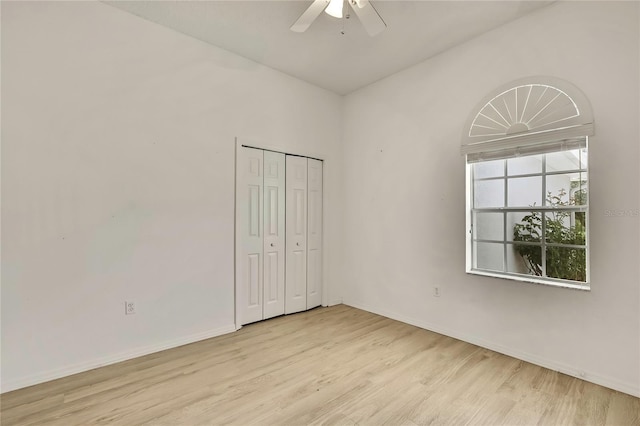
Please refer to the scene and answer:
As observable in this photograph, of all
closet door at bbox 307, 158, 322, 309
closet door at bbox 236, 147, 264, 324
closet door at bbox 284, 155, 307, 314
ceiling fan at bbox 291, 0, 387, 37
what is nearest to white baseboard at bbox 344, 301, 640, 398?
closet door at bbox 307, 158, 322, 309

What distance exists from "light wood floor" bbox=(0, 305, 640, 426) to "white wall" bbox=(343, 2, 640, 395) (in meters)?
0.31

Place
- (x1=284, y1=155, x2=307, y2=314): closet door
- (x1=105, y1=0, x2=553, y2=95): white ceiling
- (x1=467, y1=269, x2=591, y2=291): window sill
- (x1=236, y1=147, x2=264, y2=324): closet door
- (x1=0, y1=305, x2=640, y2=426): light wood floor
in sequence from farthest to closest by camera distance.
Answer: (x1=284, y1=155, x2=307, y2=314): closet door → (x1=236, y1=147, x2=264, y2=324): closet door → (x1=105, y1=0, x2=553, y2=95): white ceiling → (x1=467, y1=269, x2=591, y2=291): window sill → (x1=0, y1=305, x2=640, y2=426): light wood floor

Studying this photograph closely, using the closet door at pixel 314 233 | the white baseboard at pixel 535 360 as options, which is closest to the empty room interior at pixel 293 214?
the white baseboard at pixel 535 360

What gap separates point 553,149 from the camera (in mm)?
2605

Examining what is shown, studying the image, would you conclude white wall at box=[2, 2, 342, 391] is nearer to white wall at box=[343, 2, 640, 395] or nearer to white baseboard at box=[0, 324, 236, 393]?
white baseboard at box=[0, 324, 236, 393]

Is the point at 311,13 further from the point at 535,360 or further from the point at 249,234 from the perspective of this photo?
the point at 535,360

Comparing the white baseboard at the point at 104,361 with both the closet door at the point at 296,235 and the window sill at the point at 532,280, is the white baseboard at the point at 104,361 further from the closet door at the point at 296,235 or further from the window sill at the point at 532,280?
the window sill at the point at 532,280

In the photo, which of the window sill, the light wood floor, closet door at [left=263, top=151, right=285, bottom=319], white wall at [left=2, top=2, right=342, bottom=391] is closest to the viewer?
the light wood floor

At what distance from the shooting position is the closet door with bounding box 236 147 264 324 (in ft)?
11.2

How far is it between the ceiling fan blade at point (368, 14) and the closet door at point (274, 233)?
72.7 inches

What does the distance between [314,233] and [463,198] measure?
194 centimetres

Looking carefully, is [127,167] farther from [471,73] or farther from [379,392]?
[471,73]

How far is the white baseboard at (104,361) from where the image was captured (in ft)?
7.34

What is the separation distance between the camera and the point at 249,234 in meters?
3.52
